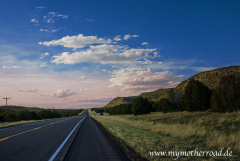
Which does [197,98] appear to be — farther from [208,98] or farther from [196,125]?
[196,125]

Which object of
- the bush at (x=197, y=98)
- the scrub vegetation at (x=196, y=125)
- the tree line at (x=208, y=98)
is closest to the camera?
the scrub vegetation at (x=196, y=125)

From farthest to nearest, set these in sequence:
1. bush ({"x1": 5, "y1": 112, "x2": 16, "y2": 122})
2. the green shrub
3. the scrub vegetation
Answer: bush ({"x1": 5, "y1": 112, "x2": 16, "y2": 122})
the green shrub
the scrub vegetation

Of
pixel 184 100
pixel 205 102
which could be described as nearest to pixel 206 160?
pixel 205 102

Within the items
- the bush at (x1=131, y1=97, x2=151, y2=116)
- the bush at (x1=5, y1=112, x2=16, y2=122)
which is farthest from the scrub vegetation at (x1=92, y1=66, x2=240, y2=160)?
the bush at (x1=5, y1=112, x2=16, y2=122)

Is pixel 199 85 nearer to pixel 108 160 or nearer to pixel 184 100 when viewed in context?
pixel 184 100

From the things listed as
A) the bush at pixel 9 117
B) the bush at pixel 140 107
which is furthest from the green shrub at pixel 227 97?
the bush at pixel 9 117

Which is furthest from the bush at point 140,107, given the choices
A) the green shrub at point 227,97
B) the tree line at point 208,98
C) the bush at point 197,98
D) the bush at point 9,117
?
the bush at point 9,117

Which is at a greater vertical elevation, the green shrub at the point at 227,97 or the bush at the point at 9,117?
the green shrub at the point at 227,97

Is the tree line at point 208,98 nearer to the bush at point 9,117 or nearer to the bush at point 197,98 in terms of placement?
the bush at point 197,98

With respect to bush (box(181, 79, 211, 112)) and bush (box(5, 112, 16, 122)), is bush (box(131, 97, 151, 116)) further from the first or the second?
bush (box(5, 112, 16, 122))

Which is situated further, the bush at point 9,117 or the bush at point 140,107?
the bush at point 9,117

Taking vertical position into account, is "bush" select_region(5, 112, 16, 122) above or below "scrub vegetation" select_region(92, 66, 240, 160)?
below

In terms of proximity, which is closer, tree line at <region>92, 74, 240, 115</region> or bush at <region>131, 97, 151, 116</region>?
tree line at <region>92, 74, 240, 115</region>

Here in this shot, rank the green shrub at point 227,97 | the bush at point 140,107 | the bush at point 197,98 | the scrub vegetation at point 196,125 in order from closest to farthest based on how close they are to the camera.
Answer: the scrub vegetation at point 196,125
the green shrub at point 227,97
the bush at point 197,98
the bush at point 140,107
